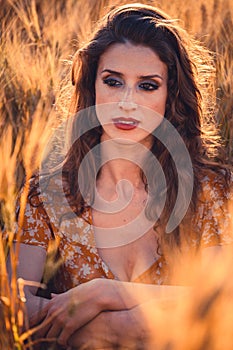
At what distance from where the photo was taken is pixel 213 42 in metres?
3.96

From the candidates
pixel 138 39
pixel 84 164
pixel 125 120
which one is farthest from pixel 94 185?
pixel 138 39

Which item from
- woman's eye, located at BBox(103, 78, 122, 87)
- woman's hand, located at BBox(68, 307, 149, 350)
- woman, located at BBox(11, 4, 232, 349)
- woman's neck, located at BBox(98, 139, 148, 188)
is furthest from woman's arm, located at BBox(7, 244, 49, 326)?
woman's eye, located at BBox(103, 78, 122, 87)

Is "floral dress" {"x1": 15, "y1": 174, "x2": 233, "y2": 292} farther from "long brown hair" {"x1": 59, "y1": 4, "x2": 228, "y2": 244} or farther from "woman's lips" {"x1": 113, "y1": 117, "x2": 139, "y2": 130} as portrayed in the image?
"woman's lips" {"x1": 113, "y1": 117, "x2": 139, "y2": 130}

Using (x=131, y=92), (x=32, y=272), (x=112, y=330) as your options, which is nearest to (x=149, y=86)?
(x=131, y=92)

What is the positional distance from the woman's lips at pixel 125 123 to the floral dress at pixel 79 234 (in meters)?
0.32

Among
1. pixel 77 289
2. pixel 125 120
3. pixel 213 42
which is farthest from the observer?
pixel 213 42

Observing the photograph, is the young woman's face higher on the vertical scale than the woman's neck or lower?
higher

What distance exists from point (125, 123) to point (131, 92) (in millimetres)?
105

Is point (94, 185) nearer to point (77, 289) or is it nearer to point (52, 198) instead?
point (52, 198)

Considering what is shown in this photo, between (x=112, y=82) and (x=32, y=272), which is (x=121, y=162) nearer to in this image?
(x=112, y=82)

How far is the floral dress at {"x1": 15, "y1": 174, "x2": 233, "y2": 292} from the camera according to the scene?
2467mm

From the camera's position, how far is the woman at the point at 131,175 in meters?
2.45

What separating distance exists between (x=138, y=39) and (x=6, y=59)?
3.84ft

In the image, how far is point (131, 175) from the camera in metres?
2.60
